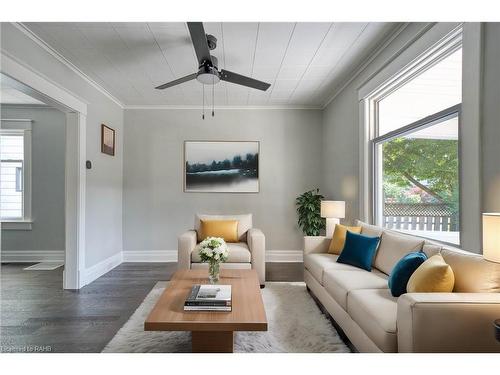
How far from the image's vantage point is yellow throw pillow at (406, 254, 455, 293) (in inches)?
67.7

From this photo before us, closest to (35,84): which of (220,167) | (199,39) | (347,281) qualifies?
(199,39)

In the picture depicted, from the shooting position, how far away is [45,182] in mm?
5012

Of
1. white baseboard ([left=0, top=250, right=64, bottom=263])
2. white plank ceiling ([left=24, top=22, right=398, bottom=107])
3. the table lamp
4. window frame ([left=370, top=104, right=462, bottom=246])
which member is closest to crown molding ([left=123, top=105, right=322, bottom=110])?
white plank ceiling ([left=24, top=22, right=398, bottom=107])

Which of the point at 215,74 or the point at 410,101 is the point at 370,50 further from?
the point at 215,74

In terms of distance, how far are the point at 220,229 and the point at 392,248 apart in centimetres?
225

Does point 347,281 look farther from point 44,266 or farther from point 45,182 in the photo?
point 45,182

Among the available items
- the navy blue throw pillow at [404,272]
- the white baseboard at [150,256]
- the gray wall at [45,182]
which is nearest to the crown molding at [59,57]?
the gray wall at [45,182]

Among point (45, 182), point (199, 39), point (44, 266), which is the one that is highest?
point (199, 39)

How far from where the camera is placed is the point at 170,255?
509cm

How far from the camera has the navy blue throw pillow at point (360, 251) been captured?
2.75 metres

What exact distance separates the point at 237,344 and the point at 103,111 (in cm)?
379

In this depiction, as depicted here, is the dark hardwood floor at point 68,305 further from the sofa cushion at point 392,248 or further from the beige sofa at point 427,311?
the beige sofa at point 427,311

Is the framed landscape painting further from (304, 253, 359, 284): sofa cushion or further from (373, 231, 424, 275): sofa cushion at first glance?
(373, 231, 424, 275): sofa cushion
